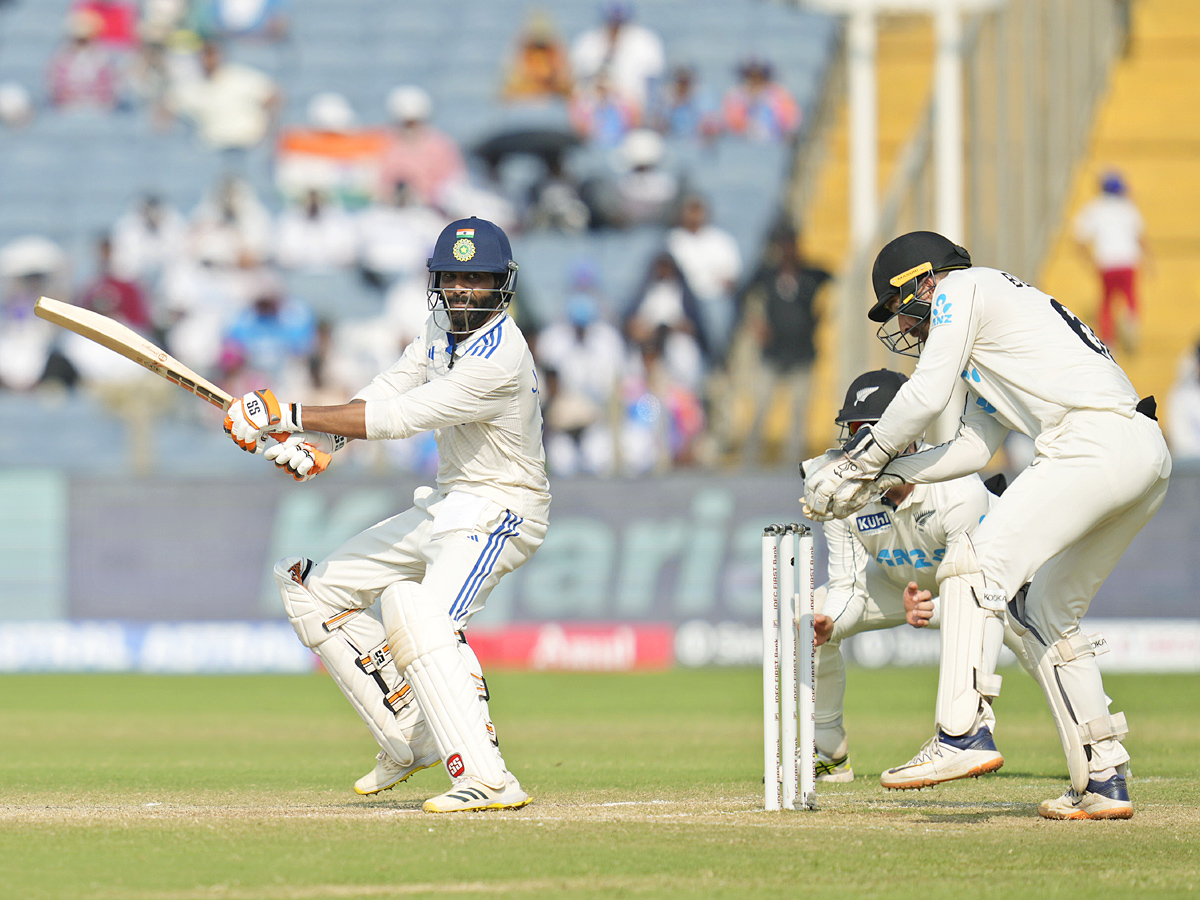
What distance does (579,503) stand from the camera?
14.9 m

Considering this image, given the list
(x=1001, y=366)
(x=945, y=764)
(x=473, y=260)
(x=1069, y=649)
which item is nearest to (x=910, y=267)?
(x=1001, y=366)

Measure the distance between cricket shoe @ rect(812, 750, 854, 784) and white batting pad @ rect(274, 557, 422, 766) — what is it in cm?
189

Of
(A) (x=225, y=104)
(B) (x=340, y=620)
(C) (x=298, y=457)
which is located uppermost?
(A) (x=225, y=104)

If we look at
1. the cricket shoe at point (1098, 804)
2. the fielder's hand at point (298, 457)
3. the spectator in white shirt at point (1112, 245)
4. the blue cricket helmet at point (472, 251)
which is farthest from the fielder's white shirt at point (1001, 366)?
the spectator in white shirt at point (1112, 245)

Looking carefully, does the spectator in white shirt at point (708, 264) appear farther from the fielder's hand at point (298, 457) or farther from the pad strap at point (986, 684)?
the pad strap at point (986, 684)

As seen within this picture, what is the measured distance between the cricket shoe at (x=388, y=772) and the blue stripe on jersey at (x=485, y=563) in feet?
2.53

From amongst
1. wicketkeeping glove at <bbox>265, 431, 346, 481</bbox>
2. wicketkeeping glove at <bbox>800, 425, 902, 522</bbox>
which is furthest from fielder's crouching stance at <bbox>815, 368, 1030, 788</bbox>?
wicketkeeping glove at <bbox>265, 431, 346, 481</bbox>

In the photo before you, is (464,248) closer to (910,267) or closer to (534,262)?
(910,267)

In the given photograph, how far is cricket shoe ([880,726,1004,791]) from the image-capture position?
5.56 meters

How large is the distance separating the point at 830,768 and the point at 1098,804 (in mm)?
1738

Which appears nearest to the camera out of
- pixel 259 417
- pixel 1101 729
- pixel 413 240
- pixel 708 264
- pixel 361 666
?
pixel 1101 729

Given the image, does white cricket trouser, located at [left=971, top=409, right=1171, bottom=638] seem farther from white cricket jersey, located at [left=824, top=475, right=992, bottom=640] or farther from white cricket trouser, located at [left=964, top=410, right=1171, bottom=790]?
white cricket jersey, located at [left=824, top=475, right=992, bottom=640]

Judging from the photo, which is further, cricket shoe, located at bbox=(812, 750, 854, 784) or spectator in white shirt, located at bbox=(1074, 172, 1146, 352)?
spectator in white shirt, located at bbox=(1074, 172, 1146, 352)

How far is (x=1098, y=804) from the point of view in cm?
590
